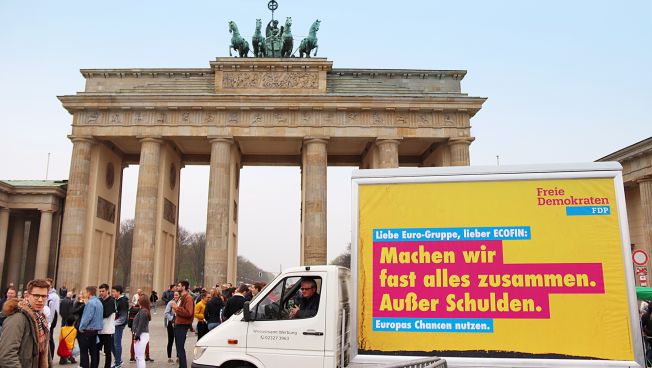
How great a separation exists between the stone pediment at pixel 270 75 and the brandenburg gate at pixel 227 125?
7 centimetres

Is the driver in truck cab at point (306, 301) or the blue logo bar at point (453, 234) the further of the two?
the driver in truck cab at point (306, 301)

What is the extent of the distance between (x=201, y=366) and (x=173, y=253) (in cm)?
3316

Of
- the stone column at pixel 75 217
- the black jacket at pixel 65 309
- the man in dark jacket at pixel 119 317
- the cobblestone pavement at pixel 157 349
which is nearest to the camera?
the man in dark jacket at pixel 119 317

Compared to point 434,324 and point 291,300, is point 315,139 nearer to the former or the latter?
point 291,300

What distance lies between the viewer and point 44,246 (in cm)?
3403

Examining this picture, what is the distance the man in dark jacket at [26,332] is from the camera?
469cm

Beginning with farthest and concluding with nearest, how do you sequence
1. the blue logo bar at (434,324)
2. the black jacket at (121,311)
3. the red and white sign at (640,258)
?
the red and white sign at (640,258) < the black jacket at (121,311) < the blue logo bar at (434,324)

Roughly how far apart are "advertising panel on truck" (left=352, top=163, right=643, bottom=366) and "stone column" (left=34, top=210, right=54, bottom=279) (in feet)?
110

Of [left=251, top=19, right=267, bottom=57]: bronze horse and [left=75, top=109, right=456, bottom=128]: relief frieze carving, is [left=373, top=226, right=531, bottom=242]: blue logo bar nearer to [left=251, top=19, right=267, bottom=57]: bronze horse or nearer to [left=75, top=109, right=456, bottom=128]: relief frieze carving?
[left=75, top=109, right=456, bottom=128]: relief frieze carving

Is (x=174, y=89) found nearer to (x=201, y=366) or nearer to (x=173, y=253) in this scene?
(x=173, y=253)

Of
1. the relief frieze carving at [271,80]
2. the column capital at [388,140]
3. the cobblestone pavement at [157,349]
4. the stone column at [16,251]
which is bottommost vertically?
the cobblestone pavement at [157,349]

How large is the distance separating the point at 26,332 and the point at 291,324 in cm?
351

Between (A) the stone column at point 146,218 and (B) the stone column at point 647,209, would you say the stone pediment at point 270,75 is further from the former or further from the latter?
(B) the stone column at point 647,209

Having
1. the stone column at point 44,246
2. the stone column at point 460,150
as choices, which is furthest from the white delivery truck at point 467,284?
the stone column at point 44,246
